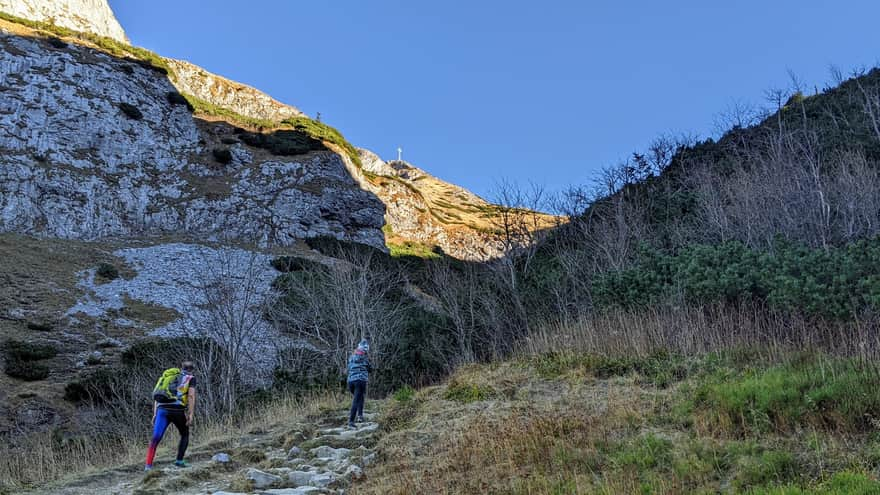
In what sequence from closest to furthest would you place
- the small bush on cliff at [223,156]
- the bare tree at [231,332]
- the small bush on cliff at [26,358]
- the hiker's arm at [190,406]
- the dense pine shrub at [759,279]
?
the hiker's arm at [190,406] → the dense pine shrub at [759,279] → the small bush on cliff at [26,358] → the bare tree at [231,332] → the small bush on cliff at [223,156]

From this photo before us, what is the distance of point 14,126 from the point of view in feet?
112

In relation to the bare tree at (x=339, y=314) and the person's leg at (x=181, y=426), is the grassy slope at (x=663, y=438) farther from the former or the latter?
the bare tree at (x=339, y=314)

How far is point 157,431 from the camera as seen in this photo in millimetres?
8398

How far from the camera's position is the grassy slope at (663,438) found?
4871 mm

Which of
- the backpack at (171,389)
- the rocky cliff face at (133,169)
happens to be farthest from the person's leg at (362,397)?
the rocky cliff face at (133,169)

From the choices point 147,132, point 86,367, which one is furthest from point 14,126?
point 86,367

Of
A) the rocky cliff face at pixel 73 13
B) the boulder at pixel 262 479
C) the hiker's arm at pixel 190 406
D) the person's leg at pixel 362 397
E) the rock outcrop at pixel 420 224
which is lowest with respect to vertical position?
the boulder at pixel 262 479

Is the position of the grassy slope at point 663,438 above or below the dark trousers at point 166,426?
below

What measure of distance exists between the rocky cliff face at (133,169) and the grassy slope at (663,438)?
3200 centimetres

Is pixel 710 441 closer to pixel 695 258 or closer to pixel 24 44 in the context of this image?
pixel 695 258

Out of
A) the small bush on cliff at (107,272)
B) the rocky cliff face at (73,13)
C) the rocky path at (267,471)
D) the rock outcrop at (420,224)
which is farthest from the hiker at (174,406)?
the rocky cliff face at (73,13)

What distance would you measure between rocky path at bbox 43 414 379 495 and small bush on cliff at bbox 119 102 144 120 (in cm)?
3816

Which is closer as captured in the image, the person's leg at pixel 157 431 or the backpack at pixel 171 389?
the person's leg at pixel 157 431

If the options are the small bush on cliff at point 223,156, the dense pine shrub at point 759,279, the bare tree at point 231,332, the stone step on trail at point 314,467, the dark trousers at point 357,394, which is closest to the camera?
the stone step on trail at point 314,467
